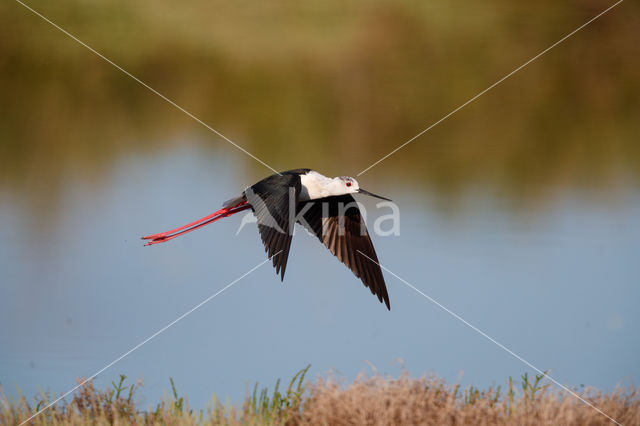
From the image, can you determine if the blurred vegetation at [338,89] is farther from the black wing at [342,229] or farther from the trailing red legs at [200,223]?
the black wing at [342,229]

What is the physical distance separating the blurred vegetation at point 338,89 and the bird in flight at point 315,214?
2.13 m

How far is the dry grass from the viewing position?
2816 millimetres

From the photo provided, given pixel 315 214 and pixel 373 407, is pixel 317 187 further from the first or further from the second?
pixel 373 407

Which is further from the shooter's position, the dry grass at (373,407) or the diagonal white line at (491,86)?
the diagonal white line at (491,86)

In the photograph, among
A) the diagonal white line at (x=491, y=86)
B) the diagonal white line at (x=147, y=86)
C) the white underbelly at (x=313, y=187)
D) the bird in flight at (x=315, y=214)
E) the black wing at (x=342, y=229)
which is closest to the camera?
the bird in flight at (x=315, y=214)

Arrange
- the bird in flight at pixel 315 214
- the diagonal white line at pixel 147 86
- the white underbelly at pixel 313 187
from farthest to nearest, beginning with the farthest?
the diagonal white line at pixel 147 86 → the white underbelly at pixel 313 187 → the bird in flight at pixel 315 214

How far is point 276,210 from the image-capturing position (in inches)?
126

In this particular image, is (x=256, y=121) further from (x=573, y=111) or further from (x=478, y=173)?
(x=573, y=111)

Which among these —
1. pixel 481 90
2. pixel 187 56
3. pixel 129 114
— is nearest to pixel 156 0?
pixel 187 56

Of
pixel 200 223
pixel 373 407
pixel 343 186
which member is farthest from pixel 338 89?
pixel 373 407

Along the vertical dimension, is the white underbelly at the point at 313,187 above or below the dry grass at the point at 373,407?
above

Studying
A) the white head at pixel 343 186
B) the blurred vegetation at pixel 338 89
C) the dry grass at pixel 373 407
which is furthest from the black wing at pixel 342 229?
the blurred vegetation at pixel 338 89

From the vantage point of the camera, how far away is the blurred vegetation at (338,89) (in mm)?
6508

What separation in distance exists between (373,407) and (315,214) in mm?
1309
